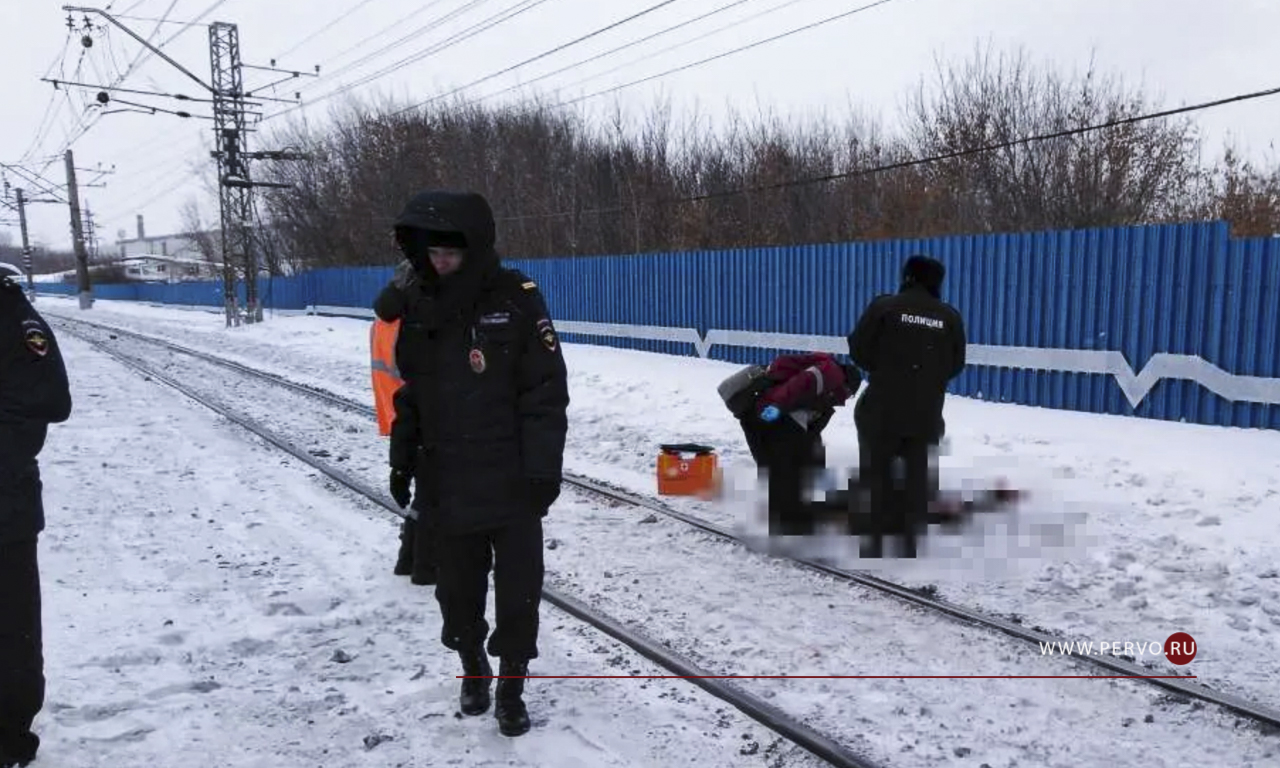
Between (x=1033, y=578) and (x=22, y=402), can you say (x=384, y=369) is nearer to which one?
(x=22, y=402)

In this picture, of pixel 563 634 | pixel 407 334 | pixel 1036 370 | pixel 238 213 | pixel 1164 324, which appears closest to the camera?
pixel 407 334

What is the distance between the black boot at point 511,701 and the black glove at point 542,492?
0.67 metres

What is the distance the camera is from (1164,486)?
659 cm

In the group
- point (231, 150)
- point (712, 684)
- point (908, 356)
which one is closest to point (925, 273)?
point (908, 356)

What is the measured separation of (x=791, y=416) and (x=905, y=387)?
771mm

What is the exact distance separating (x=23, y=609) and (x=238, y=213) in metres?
30.1

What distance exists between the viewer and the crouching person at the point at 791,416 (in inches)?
225

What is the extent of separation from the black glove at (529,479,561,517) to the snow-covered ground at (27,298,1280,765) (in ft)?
3.32

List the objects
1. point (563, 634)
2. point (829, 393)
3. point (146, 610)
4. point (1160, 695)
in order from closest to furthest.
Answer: point (1160, 695), point (563, 634), point (146, 610), point (829, 393)

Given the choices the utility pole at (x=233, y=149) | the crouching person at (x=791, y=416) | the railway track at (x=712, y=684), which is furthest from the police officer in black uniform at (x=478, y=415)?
the utility pole at (x=233, y=149)

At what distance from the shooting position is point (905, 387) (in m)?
5.50

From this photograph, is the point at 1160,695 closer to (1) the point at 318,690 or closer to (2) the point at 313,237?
(1) the point at 318,690

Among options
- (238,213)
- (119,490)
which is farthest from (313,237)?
(119,490)

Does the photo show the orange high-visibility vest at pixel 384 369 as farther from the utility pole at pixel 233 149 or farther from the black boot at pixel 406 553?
the utility pole at pixel 233 149
